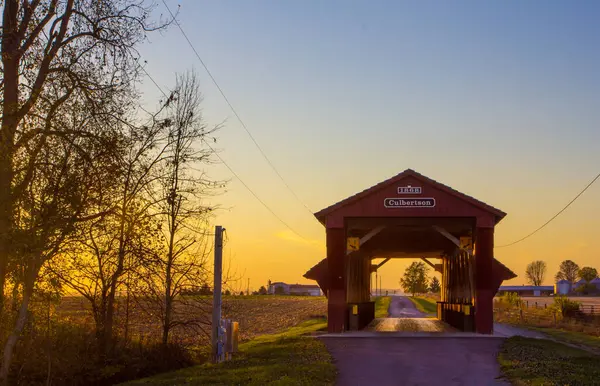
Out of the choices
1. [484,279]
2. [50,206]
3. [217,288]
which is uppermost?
[50,206]

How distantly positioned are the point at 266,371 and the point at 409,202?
1279 centimetres

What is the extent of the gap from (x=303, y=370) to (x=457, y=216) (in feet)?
42.2

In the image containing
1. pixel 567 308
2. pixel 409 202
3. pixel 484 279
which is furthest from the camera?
pixel 567 308

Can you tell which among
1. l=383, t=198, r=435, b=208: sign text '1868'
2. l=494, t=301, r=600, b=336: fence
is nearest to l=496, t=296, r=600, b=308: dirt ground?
l=494, t=301, r=600, b=336: fence

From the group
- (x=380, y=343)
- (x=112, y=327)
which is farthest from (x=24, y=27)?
(x=380, y=343)

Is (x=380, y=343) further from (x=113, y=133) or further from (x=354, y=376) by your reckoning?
(x=113, y=133)

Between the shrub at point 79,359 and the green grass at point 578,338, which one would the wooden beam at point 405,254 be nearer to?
the green grass at point 578,338

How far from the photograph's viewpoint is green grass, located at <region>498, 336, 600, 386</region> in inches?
624

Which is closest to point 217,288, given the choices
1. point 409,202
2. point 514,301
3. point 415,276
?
point 409,202

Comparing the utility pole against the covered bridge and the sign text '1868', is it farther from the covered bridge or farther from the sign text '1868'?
the sign text '1868'

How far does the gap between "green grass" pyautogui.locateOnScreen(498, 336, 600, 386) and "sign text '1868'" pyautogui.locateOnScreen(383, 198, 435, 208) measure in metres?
6.33

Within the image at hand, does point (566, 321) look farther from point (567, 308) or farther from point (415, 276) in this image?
point (415, 276)

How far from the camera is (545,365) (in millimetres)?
18234

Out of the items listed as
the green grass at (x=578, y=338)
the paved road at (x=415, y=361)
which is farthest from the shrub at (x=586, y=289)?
the paved road at (x=415, y=361)
